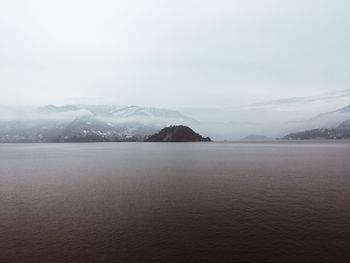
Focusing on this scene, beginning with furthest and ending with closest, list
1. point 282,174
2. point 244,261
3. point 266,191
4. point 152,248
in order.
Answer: point 282,174 < point 266,191 < point 152,248 < point 244,261

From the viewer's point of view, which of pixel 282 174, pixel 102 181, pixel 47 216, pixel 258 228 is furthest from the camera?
pixel 282 174

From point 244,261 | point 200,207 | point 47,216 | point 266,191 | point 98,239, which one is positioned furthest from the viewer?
point 266,191

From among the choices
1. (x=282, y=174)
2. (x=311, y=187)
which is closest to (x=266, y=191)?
(x=311, y=187)

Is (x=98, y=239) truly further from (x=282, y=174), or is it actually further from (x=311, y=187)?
(x=282, y=174)

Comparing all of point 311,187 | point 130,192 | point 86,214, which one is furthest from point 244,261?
point 311,187

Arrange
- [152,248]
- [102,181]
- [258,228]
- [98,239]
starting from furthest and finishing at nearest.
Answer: [102,181]
[258,228]
[98,239]
[152,248]

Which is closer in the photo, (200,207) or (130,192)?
(200,207)

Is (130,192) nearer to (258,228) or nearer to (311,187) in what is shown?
(258,228)

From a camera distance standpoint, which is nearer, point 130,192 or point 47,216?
point 47,216

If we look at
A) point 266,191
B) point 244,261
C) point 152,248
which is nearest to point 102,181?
point 266,191

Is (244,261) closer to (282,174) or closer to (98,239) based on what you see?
(98,239)
